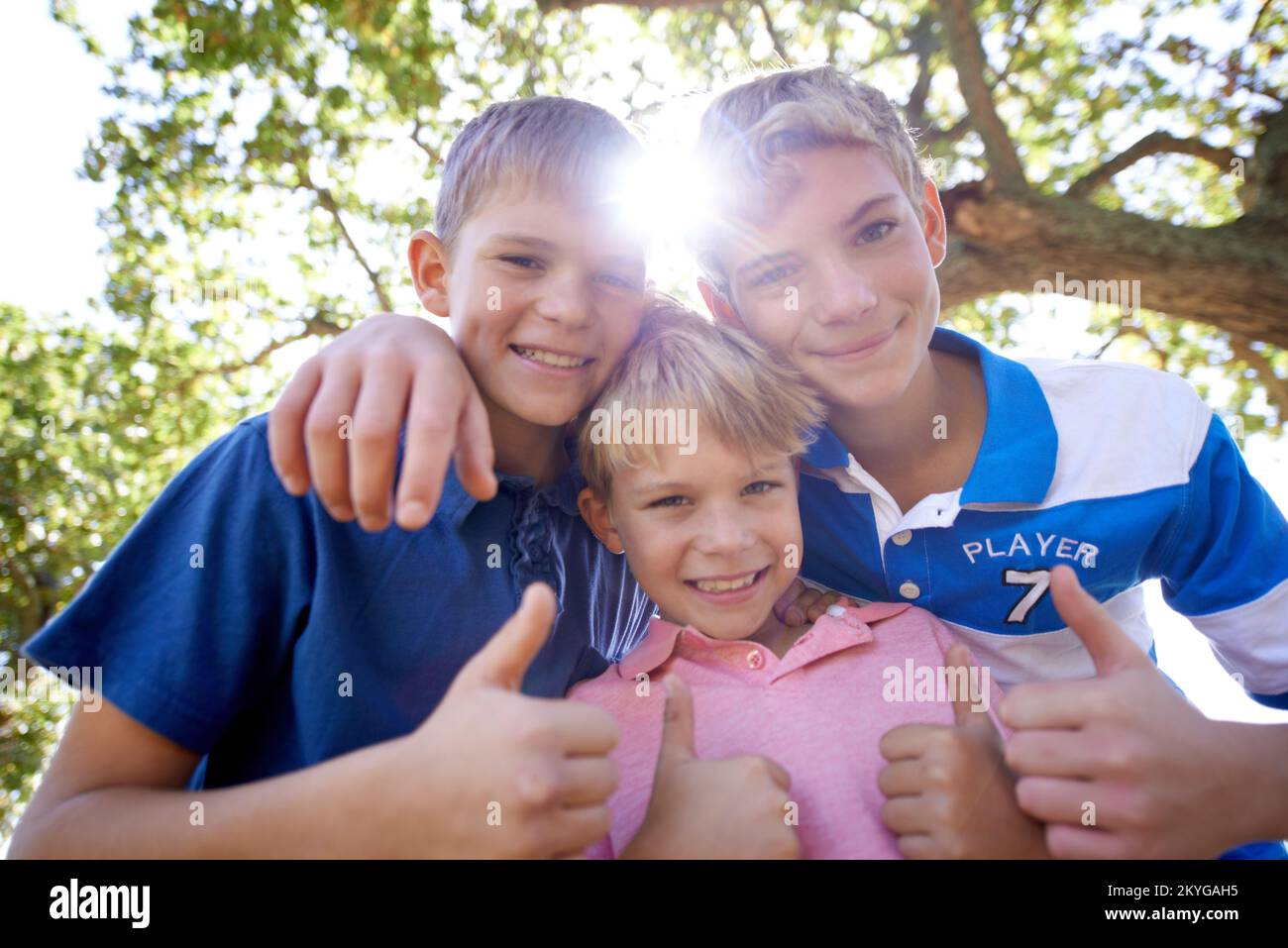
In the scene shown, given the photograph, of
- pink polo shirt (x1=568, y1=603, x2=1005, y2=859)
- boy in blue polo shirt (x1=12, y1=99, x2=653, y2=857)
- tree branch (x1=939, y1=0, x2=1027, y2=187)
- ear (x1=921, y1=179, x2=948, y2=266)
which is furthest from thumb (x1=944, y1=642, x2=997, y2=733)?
tree branch (x1=939, y1=0, x2=1027, y2=187)

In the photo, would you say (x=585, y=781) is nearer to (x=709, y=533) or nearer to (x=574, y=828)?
(x=574, y=828)

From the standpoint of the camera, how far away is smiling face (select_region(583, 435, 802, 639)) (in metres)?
1.70

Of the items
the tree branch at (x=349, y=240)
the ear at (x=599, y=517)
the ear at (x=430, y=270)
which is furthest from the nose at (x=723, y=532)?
the tree branch at (x=349, y=240)

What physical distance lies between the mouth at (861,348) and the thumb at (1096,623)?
0.82 m

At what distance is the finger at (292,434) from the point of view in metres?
1.12

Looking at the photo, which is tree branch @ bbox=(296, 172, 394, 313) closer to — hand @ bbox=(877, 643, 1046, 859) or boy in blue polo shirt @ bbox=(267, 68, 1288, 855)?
boy in blue polo shirt @ bbox=(267, 68, 1288, 855)

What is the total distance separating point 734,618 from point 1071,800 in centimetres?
71

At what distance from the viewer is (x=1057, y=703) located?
1149mm

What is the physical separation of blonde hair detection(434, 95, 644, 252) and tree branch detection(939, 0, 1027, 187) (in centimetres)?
376
